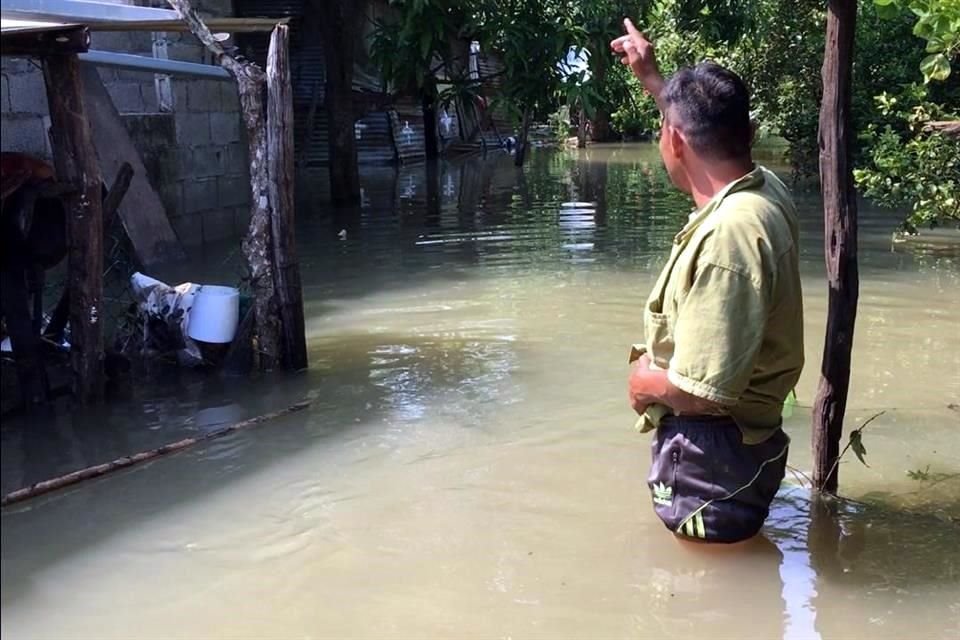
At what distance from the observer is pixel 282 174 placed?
620 centimetres

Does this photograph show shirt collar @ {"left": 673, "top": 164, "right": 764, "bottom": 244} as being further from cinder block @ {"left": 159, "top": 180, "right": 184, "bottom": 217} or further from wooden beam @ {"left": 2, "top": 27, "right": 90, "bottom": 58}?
cinder block @ {"left": 159, "top": 180, "right": 184, "bottom": 217}

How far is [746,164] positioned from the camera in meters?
3.37

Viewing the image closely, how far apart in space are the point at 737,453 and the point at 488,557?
1.08m

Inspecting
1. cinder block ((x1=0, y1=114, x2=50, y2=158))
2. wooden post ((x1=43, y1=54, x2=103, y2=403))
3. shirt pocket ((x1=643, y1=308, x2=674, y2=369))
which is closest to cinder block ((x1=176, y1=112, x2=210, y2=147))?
cinder block ((x1=0, y1=114, x2=50, y2=158))

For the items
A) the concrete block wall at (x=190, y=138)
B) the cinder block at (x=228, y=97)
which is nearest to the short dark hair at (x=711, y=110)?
the concrete block wall at (x=190, y=138)

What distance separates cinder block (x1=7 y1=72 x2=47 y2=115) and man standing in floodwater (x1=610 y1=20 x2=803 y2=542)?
5795mm

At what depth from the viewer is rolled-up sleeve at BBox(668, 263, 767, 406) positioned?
10.3 ft

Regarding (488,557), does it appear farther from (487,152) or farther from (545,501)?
(487,152)

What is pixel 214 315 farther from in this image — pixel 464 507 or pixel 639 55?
pixel 639 55

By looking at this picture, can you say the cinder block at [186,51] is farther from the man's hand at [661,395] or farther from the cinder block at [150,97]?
the man's hand at [661,395]

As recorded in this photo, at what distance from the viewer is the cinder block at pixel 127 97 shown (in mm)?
9672

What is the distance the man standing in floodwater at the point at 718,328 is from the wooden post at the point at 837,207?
0.63 metres

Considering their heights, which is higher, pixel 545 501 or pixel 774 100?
pixel 774 100

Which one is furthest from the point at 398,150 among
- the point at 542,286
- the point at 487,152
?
the point at 542,286
